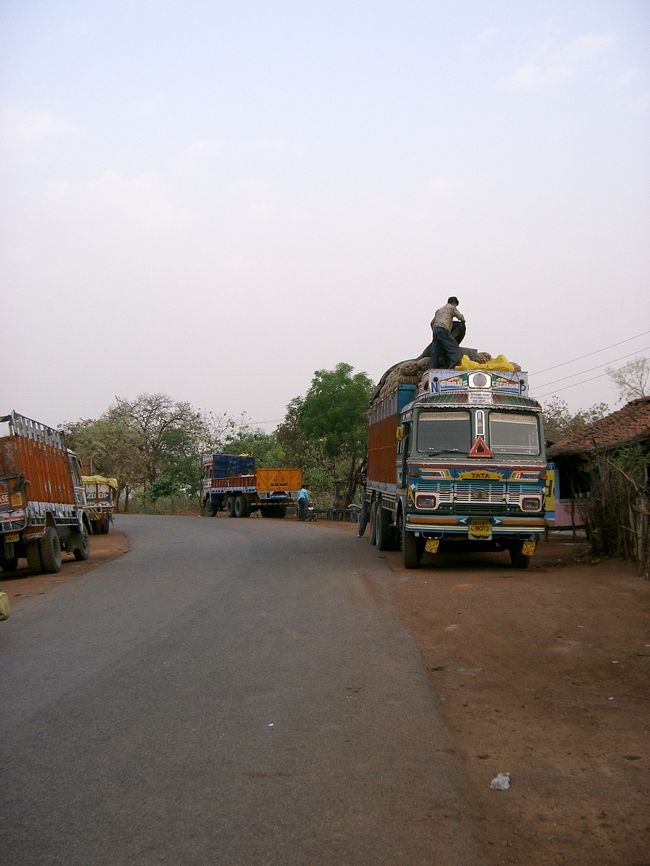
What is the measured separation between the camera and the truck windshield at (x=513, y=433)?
14.2 meters

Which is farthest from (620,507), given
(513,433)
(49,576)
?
(49,576)

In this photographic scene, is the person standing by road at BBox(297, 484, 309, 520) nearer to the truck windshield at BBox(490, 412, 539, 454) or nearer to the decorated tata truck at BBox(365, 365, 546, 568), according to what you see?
the decorated tata truck at BBox(365, 365, 546, 568)

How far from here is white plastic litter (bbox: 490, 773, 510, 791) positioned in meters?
4.52

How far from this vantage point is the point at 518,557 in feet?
48.2

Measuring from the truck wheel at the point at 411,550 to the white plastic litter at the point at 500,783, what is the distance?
979 centimetres

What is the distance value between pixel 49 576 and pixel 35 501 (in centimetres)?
156

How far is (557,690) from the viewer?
656 centimetres

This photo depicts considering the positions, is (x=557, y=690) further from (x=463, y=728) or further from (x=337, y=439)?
(x=337, y=439)

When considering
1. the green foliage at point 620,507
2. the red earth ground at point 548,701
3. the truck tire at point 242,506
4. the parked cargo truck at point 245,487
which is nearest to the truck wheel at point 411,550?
the red earth ground at point 548,701

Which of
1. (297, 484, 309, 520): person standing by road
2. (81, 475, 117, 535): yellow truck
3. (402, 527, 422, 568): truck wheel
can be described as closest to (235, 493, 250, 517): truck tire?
(297, 484, 309, 520): person standing by road

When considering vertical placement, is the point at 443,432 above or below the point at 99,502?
above

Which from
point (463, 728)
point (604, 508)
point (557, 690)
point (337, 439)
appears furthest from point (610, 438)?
point (337, 439)

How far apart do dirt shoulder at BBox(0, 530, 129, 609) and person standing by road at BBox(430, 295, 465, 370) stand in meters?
8.33

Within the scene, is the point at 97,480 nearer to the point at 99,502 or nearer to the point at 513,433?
the point at 99,502
